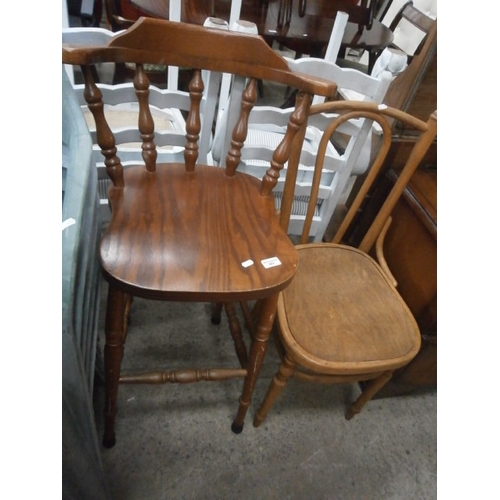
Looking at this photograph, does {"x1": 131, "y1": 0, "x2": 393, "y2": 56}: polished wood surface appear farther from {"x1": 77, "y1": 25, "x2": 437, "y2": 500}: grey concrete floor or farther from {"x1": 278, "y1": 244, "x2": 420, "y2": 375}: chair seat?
{"x1": 77, "y1": 25, "x2": 437, "y2": 500}: grey concrete floor

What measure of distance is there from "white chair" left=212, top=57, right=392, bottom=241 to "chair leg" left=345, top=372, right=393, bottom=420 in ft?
1.72

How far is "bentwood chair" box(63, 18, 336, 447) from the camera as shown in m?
0.67

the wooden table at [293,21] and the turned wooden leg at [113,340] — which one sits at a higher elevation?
the wooden table at [293,21]

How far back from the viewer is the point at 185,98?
3.24ft

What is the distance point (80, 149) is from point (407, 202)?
0.94 metres

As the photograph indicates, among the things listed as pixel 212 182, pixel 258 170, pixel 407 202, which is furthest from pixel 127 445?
pixel 407 202

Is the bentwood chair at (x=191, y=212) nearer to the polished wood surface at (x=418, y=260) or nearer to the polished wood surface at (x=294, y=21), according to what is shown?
the polished wood surface at (x=418, y=260)

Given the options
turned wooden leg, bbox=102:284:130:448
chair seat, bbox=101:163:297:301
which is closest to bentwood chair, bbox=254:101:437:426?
chair seat, bbox=101:163:297:301

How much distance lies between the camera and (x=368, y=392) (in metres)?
1.07

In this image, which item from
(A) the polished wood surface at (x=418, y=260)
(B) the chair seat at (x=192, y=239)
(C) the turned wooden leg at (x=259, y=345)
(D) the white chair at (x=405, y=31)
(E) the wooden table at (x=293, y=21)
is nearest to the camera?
(B) the chair seat at (x=192, y=239)

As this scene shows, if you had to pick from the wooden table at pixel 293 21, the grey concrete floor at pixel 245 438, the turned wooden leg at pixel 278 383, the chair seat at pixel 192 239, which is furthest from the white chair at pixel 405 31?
the grey concrete floor at pixel 245 438

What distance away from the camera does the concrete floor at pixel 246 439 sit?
1.01 metres

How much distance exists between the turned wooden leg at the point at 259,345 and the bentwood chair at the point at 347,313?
44mm
